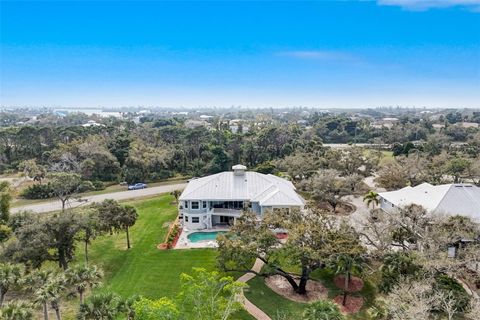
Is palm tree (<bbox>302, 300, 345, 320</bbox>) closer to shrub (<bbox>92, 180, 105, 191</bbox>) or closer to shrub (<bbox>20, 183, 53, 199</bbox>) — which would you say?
shrub (<bbox>20, 183, 53, 199</bbox>)

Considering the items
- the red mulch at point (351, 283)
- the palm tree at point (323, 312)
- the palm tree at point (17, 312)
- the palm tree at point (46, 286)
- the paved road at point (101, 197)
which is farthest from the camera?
the paved road at point (101, 197)

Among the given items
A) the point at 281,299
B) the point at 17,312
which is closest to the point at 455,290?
the point at 281,299

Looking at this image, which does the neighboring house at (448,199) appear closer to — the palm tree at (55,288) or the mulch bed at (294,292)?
the mulch bed at (294,292)

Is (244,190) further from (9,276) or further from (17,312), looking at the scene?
(17,312)

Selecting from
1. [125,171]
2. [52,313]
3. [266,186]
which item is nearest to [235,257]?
[52,313]

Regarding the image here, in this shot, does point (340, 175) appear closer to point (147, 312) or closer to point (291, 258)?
point (291, 258)

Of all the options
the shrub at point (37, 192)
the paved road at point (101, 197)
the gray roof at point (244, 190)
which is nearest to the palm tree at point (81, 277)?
the gray roof at point (244, 190)
